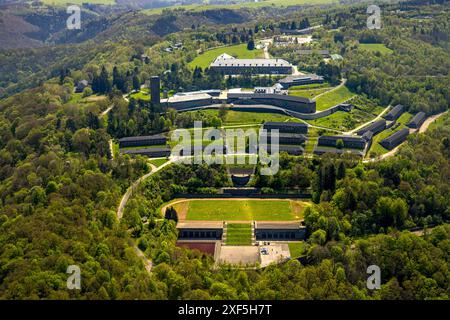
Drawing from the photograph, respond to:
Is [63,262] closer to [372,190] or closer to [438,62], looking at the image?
[372,190]

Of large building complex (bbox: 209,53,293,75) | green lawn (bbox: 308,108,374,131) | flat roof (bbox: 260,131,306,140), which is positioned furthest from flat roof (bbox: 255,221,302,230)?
large building complex (bbox: 209,53,293,75)

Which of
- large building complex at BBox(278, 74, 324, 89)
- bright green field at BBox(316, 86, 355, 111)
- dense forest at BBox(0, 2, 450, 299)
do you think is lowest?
dense forest at BBox(0, 2, 450, 299)

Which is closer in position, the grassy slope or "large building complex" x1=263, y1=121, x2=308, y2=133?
the grassy slope

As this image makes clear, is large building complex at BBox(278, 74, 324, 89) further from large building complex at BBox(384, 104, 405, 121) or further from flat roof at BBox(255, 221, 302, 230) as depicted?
flat roof at BBox(255, 221, 302, 230)

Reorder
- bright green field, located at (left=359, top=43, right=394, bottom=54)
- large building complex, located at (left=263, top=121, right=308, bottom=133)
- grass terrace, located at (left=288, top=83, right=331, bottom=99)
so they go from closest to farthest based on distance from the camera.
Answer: large building complex, located at (left=263, top=121, right=308, bottom=133) < grass terrace, located at (left=288, top=83, right=331, bottom=99) < bright green field, located at (left=359, top=43, right=394, bottom=54)

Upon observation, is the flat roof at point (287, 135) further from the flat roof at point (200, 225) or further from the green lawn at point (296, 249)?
the green lawn at point (296, 249)

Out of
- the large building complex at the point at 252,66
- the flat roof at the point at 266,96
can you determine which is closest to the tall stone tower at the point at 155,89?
the flat roof at the point at 266,96
